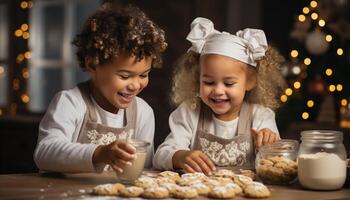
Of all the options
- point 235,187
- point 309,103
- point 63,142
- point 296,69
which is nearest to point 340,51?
point 296,69

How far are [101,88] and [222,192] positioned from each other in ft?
1.98

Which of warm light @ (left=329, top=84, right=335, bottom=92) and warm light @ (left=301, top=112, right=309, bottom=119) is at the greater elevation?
warm light @ (left=329, top=84, right=335, bottom=92)

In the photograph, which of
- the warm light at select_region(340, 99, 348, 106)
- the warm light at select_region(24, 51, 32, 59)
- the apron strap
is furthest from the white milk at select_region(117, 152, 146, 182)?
the warm light at select_region(24, 51, 32, 59)

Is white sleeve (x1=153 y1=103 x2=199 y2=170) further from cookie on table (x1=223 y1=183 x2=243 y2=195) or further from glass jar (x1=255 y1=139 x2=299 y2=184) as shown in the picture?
cookie on table (x1=223 y1=183 x2=243 y2=195)

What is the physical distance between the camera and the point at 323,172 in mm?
1589

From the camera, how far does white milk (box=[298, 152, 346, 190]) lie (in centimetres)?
159

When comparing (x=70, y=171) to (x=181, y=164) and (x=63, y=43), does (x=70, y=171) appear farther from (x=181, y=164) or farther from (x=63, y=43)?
(x=63, y=43)

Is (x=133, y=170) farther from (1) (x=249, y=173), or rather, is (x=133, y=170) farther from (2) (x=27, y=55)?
(2) (x=27, y=55)

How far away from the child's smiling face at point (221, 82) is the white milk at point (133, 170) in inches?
16.1

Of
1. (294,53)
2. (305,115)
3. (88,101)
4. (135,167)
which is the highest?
(294,53)

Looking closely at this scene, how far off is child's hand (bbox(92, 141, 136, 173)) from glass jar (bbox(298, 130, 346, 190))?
40 centimetres

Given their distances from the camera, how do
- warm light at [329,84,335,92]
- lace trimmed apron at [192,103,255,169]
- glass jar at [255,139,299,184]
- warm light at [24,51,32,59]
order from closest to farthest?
1. glass jar at [255,139,299,184]
2. lace trimmed apron at [192,103,255,169]
3. warm light at [329,84,335,92]
4. warm light at [24,51,32,59]

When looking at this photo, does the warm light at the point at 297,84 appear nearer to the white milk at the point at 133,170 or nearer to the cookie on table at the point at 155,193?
the white milk at the point at 133,170

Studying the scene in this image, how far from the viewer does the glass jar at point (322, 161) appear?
159 cm
